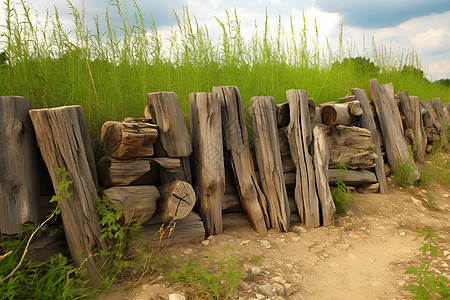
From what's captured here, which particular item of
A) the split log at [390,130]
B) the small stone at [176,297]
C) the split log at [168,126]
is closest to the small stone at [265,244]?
the split log at [168,126]

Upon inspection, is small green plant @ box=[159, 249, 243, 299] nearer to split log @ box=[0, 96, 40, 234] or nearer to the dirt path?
the dirt path

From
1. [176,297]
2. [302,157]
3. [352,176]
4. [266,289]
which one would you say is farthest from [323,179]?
[176,297]

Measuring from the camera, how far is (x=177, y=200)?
9.57 ft

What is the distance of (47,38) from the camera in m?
3.79

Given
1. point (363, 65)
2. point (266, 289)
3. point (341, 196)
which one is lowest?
point (266, 289)

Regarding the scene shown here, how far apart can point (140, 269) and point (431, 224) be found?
3.45 meters

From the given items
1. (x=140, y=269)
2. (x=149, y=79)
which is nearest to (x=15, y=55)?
(x=149, y=79)

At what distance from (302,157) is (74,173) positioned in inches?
95.3

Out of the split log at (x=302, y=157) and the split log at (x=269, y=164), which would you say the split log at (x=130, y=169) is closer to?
the split log at (x=269, y=164)

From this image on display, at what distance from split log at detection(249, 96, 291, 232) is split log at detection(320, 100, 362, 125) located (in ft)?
3.62

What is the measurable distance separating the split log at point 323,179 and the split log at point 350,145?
59 cm

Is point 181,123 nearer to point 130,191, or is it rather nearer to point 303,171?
point 130,191

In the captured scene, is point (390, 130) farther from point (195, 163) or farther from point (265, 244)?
point (195, 163)

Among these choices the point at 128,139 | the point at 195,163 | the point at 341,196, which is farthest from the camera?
the point at 341,196
